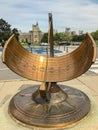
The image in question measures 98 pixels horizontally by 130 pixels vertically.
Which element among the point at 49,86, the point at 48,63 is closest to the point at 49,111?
the point at 49,86

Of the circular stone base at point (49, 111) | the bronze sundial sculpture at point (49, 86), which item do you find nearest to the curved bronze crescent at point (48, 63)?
the bronze sundial sculpture at point (49, 86)

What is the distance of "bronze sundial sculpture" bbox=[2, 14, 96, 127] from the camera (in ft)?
14.0

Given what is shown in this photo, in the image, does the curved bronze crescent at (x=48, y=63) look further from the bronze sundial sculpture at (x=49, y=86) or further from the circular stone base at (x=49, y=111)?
the circular stone base at (x=49, y=111)

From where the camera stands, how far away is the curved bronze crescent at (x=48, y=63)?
4.46m

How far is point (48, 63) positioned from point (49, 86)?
0.53 metres

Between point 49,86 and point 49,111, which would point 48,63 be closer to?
point 49,86

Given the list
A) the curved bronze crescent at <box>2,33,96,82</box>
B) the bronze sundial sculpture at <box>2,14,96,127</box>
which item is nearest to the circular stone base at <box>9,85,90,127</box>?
the bronze sundial sculpture at <box>2,14,96,127</box>

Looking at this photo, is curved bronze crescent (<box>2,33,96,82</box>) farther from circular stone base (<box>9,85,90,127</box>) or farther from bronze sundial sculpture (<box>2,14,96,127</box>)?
circular stone base (<box>9,85,90,127</box>)

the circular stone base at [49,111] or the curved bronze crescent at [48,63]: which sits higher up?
the curved bronze crescent at [48,63]

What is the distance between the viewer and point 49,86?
190 inches

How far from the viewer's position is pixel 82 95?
5270 mm

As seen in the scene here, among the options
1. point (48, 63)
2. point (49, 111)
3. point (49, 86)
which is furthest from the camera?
point (48, 63)

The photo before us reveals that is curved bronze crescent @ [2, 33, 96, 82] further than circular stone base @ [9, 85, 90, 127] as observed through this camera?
Yes

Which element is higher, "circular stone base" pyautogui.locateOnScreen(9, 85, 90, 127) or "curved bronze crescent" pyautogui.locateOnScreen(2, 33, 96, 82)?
"curved bronze crescent" pyautogui.locateOnScreen(2, 33, 96, 82)
